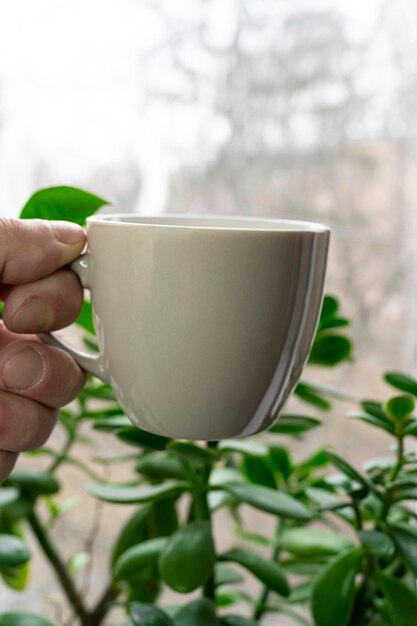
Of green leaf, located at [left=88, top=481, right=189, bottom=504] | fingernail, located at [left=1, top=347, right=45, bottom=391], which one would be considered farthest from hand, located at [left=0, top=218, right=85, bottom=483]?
green leaf, located at [left=88, top=481, right=189, bottom=504]

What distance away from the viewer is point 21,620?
2.27 feet

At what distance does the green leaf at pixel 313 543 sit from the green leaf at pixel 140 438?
0.20m

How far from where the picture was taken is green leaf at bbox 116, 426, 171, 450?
2.01ft

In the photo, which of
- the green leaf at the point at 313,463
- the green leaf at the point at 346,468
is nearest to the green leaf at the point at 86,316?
the green leaf at the point at 346,468

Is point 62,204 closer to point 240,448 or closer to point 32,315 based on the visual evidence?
point 32,315

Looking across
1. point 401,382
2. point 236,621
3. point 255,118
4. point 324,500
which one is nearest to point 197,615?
point 236,621

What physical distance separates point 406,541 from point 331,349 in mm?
177

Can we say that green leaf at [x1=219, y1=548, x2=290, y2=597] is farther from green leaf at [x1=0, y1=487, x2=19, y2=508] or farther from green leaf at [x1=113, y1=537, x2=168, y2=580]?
green leaf at [x1=0, y1=487, x2=19, y2=508]

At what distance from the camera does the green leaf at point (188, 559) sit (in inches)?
22.3

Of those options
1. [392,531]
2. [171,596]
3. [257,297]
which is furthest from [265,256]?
[171,596]

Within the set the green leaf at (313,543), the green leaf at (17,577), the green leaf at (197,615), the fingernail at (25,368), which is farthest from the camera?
the green leaf at (17,577)

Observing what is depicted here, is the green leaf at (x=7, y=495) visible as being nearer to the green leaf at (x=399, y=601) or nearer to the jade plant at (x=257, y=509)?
the jade plant at (x=257, y=509)

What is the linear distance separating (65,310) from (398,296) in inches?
26.6

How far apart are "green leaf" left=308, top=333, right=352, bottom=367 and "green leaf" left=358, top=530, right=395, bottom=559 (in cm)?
16
